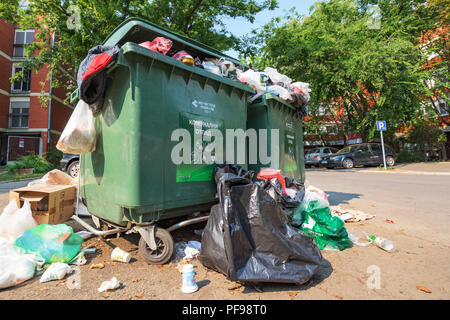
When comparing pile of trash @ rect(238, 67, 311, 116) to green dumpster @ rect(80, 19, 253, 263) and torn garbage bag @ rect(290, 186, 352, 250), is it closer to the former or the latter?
green dumpster @ rect(80, 19, 253, 263)

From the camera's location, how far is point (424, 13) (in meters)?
14.3

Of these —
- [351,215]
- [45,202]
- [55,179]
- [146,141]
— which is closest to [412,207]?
[351,215]

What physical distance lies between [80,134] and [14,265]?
120 cm

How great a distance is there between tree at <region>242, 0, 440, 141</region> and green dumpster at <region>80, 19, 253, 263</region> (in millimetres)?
11895

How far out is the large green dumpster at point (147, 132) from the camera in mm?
2037

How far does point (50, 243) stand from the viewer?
2172 millimetres

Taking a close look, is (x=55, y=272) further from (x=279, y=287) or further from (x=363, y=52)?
(x=363, y=52)

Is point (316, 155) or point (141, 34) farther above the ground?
point (141, 34)

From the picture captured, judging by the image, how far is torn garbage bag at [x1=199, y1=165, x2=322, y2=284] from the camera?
1.74 m

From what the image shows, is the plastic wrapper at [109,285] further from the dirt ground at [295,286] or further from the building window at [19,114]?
the building window at [19,114]

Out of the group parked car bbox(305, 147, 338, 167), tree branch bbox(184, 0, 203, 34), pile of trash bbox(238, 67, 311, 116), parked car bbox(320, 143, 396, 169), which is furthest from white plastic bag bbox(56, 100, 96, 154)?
parked car bbox(305, 147, 338, 167)

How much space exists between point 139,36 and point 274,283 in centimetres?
283
